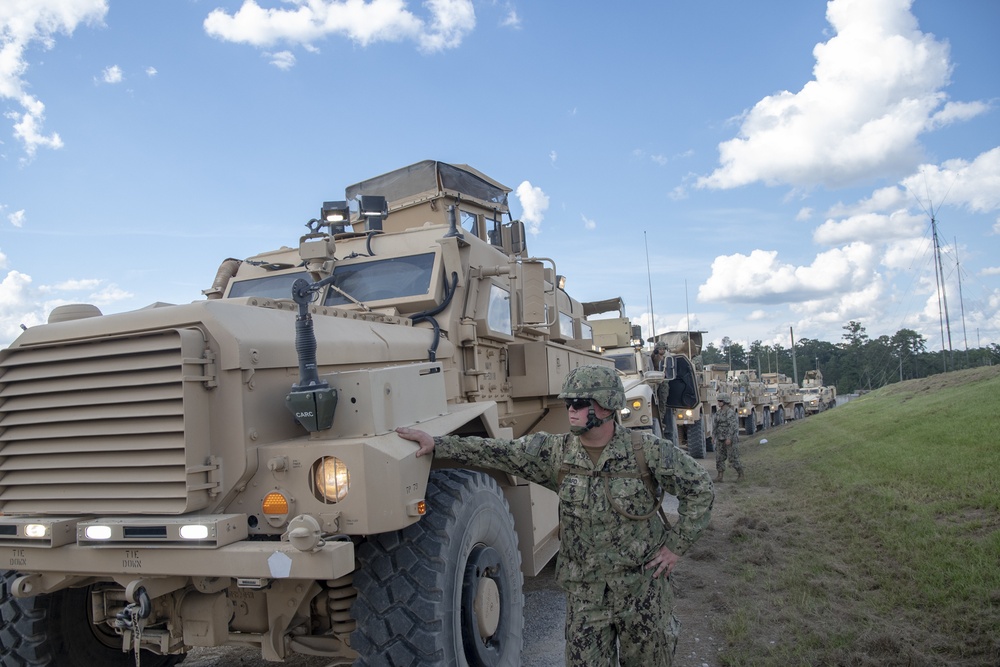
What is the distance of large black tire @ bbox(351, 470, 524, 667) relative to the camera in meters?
3.10

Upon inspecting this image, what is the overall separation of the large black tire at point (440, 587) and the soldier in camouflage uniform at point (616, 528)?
406 mm

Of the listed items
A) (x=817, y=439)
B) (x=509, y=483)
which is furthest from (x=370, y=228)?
(x=817, y=439)

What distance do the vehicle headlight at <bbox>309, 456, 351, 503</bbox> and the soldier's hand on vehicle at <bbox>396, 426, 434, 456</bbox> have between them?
0.36 m

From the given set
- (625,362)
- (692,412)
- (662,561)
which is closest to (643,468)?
(662,561)

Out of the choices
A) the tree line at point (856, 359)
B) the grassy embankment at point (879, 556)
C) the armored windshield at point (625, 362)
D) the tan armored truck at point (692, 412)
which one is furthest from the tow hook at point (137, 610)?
the tree line at point (856, 359)

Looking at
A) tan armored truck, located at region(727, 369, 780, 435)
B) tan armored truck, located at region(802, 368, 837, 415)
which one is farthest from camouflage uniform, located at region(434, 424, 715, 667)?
tan armored truck, located at region(802, 368, 837, 415)

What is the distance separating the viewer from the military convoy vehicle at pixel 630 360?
1016 cm

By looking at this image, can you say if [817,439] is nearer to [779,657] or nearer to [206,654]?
[779,657]

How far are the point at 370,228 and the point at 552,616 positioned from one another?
3.25 meters

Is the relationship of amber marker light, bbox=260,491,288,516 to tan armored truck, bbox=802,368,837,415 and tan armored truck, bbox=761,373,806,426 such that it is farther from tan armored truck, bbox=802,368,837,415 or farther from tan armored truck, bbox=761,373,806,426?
tan armored truck, bbox=802,368,837,415

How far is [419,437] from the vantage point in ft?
10.9

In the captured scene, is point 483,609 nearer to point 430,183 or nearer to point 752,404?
point 430,183

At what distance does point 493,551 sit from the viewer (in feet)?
12.5

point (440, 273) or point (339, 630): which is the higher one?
point (440, 273)
